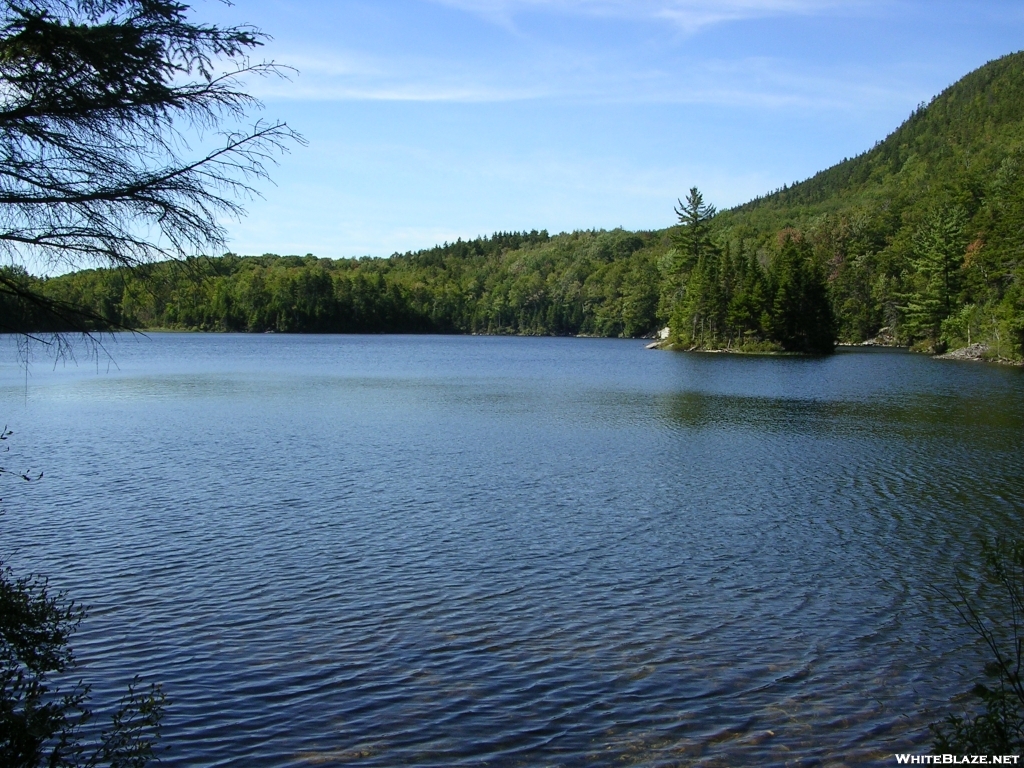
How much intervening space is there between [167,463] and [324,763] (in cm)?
1694

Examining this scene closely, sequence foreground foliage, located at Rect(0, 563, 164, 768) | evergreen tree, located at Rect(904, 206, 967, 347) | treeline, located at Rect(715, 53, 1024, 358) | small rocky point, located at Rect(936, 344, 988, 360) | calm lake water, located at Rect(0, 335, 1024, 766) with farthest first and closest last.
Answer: evergreen tree, located at Rect(904, 206, 967, 347) → treeline, located at Rect(715, 53, 1024, 358) → small rocky point, located at Rect(936, 344, 988, 360) → calm lake water, located at Rect(0, 335, 1024, 766) → foreground foliage, located at Rect(0, 563, 164, 768)

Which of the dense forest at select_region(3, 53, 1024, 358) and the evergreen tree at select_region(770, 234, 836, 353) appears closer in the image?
the dense forest at select_region(3, 53, 1024, 358)

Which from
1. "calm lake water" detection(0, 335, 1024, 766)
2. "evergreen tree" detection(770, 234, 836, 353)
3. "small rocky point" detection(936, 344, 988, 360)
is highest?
"evergreen tree" detection(770, 234, 836, 353)

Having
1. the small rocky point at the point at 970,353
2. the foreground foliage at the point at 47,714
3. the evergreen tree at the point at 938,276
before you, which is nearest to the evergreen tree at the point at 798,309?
the evergreen tree at the point at 938,276

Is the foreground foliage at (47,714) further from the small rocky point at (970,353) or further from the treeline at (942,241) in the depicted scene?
the small rocky point at (970,353)

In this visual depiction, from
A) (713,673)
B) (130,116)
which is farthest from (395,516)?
(130,116)

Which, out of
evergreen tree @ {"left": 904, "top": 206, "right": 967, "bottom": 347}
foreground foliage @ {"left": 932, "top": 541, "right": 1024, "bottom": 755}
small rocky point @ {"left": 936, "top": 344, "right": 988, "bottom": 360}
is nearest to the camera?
foreground foliage @ {"left": 932, "top": 541, "right": 1024, "bottom": 755}

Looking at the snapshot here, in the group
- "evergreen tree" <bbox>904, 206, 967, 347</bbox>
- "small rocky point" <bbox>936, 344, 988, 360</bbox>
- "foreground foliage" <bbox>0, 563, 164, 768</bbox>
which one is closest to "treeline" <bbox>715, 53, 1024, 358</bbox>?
"evergreen tree" <bbox>904, 206, 967, 347</bbox>

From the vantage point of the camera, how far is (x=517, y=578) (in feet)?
44.0

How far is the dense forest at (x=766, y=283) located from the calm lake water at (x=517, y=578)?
419cm

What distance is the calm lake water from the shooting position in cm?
870

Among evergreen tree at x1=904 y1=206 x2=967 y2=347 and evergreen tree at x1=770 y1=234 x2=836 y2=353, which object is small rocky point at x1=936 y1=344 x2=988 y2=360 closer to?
evergreen tree at x1=904 y1=206 x2=967 y2=347

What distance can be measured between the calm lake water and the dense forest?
13.7 ft

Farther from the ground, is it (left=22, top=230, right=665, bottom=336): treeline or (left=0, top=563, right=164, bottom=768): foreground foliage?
(left=22, top=230, right=665, bottom=336): treeline
